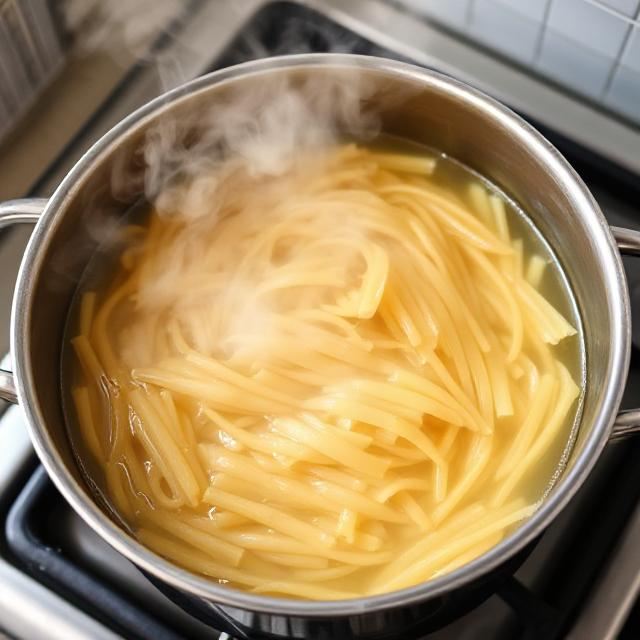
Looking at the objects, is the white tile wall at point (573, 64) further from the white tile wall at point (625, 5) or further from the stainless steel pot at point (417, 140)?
the stainless steel pot at point (417, 140)

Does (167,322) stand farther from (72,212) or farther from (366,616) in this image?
(366,616)

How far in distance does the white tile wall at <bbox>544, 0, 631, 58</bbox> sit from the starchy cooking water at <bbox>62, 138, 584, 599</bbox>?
0.34 m

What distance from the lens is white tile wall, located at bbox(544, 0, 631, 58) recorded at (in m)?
1.56

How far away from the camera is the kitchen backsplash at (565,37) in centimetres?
158

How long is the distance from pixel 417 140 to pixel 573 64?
36 centimetres

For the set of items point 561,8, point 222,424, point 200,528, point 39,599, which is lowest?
point 39,599

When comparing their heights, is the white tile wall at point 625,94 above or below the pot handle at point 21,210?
above

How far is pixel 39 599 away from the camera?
1289 mm

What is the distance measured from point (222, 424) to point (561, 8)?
3.09 feet

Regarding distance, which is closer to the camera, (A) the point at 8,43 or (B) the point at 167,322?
(B) the point at 167,322

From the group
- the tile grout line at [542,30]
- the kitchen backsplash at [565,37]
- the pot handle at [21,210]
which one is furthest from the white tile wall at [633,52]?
the pot handle at [21,210]

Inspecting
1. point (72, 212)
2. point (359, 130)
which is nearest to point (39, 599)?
point (72, 212)

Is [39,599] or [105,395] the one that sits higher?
[105,395]

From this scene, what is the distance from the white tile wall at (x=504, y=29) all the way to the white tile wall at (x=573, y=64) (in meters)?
0.03
